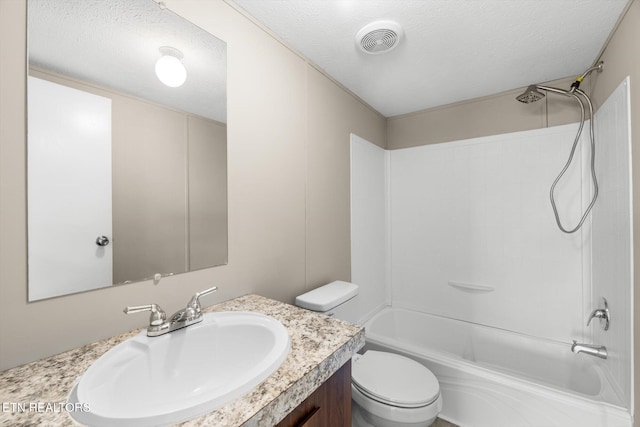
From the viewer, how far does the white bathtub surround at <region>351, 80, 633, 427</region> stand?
4.72 ft

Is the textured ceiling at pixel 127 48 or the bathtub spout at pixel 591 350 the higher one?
the textured ceiling at pixel 127 48

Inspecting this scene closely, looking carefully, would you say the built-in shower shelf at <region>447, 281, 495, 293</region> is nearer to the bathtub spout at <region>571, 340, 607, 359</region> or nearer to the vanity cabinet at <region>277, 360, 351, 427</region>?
the bathtub spout at <region>571, 340, 607, 359</region>

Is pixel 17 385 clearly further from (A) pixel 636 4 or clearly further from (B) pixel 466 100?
(B) pixel 466 100

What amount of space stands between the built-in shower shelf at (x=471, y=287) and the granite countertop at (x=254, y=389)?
186 centimetres

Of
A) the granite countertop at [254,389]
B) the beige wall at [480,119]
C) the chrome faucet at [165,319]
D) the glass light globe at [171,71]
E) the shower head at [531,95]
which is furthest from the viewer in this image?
the beige wall at [480,119]

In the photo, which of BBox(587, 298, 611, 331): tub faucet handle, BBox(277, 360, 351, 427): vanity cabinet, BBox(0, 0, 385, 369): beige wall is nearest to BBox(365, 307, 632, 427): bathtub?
BBox(587, 298, 611, 331): tub faucet handle

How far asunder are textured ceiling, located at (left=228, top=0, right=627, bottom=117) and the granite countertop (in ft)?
4.63

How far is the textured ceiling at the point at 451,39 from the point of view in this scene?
1.25m

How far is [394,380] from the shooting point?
4.89ft

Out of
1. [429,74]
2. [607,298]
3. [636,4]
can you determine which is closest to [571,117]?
[636,4]

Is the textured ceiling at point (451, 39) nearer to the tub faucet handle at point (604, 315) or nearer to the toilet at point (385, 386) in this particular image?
the toilet at point (385, 386)

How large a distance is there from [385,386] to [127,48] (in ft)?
6.25

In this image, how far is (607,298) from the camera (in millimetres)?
1589

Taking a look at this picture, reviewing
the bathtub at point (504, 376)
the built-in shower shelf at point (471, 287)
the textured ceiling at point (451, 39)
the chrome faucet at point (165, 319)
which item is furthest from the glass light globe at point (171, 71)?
the built-in shower shelf at point (471, 287)
